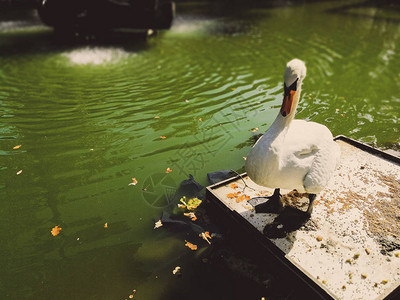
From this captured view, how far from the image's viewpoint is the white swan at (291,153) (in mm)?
2811

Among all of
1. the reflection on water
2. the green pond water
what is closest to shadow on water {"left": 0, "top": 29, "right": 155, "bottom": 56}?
the green pond water

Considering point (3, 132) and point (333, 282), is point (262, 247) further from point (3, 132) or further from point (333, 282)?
point (3, 132)

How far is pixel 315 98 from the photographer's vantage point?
7.12 m

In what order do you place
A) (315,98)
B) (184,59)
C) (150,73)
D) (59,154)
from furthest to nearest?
(184,59) < (150,73) < (315,98) < (59,154)

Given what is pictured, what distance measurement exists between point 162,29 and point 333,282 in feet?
42.5

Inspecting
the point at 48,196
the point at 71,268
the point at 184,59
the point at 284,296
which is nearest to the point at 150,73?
the point at 184,59

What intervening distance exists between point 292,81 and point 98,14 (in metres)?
12.0

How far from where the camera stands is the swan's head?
2729 mm

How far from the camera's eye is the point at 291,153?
2891mm

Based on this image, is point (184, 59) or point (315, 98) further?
point (184, 59)

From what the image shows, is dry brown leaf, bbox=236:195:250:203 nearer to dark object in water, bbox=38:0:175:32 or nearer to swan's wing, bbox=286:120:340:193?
swan's wing, bbox=286:120:340:193

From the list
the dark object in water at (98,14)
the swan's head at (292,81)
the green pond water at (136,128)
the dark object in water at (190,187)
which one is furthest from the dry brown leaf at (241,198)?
the dark object in water at (98,14)

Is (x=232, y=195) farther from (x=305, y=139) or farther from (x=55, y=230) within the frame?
(x=55, y=230)

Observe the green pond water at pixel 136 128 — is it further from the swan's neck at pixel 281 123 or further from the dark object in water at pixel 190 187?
the swan's neck at pixel 281 123
